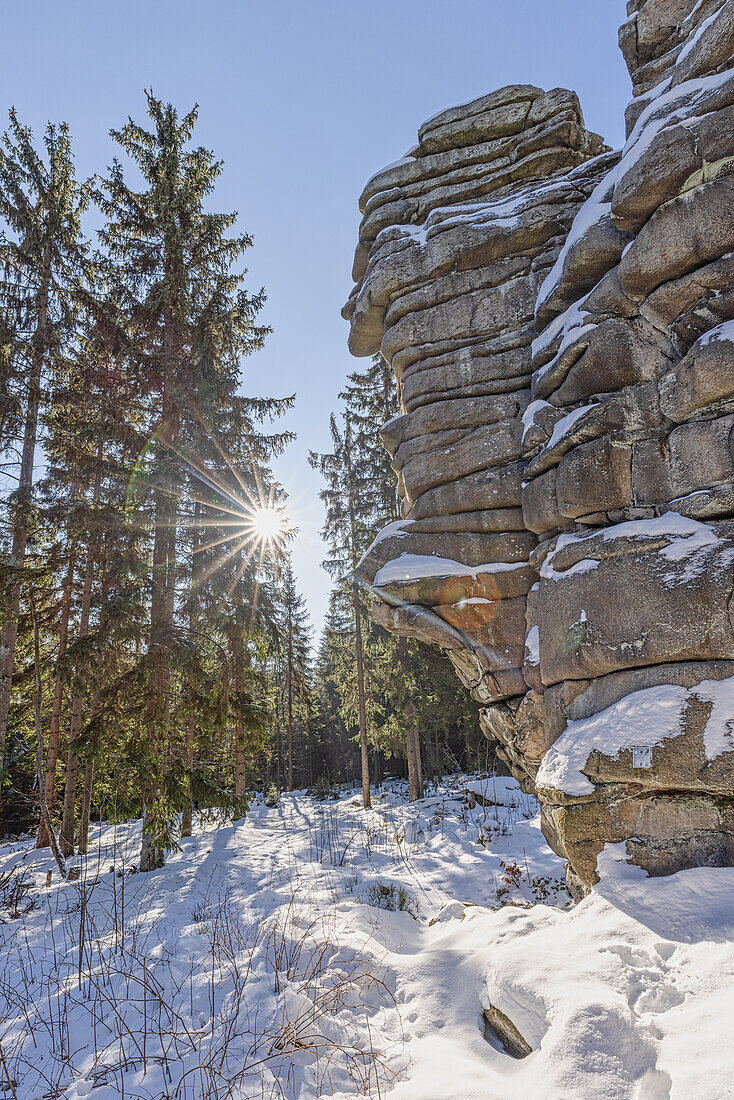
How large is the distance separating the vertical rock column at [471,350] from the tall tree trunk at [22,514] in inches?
258

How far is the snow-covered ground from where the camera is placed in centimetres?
276

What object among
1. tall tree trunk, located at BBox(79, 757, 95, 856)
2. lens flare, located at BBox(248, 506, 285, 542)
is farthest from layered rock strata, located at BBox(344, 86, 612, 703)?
tall tree trunk, located at BBox(79, 757, 95, 856)

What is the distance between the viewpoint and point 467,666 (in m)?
8.21

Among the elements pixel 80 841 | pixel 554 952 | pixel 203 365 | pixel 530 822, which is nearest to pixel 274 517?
pixel 203 365

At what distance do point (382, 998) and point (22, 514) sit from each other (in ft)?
33.1

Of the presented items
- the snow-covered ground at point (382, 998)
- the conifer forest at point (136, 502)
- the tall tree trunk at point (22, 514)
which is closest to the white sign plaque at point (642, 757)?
the snow-covered ground at point (382, 998)

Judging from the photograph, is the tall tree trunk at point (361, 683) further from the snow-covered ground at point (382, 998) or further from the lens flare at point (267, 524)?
the snow-covered ground at point (382, 998)

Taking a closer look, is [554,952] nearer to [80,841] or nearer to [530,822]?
[530,822]

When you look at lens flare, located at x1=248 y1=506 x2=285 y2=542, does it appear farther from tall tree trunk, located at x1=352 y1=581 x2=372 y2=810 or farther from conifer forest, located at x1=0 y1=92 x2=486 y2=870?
tall tree trunk, located at x1=352 y1=581 x2=372 y2=810

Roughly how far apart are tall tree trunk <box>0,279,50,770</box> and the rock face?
21.8 feet

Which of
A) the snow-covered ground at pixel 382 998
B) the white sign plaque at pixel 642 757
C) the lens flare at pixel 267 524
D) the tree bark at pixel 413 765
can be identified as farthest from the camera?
the tree bark at pixel 413 765

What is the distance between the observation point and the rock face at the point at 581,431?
489cm

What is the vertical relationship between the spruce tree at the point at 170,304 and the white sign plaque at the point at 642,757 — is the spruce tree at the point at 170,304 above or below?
above

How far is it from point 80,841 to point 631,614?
12.0 m
